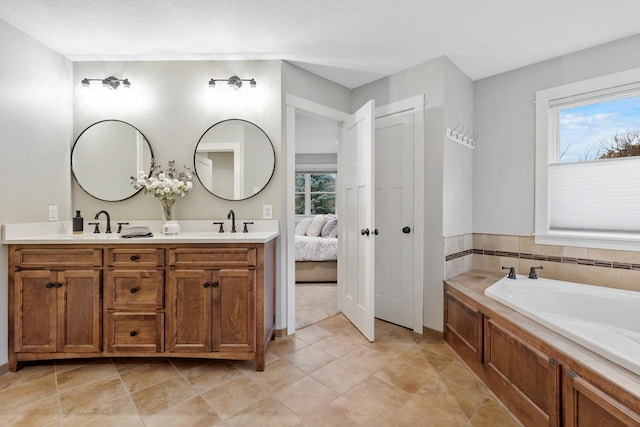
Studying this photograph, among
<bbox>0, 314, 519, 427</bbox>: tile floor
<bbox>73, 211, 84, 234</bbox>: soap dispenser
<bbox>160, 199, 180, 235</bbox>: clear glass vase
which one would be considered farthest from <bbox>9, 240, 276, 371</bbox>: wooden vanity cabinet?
<bbox>73, 211, 84, 234</bbox>: soap dispenser

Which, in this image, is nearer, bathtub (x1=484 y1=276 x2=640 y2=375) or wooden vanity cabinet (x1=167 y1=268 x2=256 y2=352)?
bathtub (x1=484 y1=276 x2=640 y2=375)

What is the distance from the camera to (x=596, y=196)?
2471 mm

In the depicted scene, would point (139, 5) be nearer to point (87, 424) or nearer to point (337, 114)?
point (337, 114)

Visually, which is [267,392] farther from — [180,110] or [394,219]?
[180,110]

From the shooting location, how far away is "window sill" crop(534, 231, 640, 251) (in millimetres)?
2279

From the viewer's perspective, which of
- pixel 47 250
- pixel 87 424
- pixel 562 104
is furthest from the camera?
pixel 562 104

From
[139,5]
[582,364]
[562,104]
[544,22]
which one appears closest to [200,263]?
[139,5]

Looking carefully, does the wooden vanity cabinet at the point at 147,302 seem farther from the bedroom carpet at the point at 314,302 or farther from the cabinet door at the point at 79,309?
the bedroom carpet at the point at 314,302

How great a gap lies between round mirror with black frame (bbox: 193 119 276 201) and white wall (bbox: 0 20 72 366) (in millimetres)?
1083

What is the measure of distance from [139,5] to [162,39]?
387 millimetres

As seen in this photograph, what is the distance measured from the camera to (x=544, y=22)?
2143 millimetres

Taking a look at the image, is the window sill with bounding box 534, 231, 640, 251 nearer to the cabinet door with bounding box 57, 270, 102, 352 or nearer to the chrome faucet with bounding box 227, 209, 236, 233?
the chrome faucet with bounding box 227, 209, 236, 233

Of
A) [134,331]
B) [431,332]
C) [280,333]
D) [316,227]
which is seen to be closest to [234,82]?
[134,331]

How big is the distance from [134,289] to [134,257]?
0.22 m
